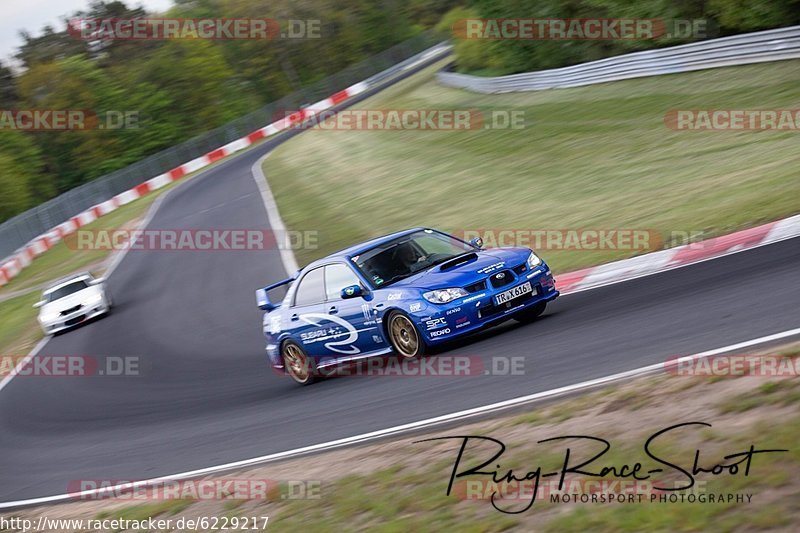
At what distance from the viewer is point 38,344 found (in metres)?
23.4

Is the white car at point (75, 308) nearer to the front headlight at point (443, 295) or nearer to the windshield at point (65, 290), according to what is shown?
the windshield at point (65, 290)

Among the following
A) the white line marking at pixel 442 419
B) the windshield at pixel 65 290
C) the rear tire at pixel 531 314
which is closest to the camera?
the white line marking at pixel 442 419

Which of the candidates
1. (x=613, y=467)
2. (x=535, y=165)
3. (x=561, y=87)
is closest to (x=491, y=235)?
(x=535, y=165)

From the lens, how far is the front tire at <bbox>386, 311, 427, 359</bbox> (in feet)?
36.0

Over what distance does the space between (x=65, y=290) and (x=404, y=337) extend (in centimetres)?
1584

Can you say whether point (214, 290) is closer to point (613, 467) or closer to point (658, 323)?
point (658, 323)

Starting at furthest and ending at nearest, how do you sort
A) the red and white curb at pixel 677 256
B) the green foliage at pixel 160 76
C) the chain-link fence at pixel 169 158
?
the green foliage at pixel 160 76 < the chain-link fence at pixel 169 158 < the red and white curb at pixel 677 256

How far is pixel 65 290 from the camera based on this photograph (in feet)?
81.4

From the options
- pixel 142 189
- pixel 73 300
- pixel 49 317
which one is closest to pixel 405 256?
pixel 73 300

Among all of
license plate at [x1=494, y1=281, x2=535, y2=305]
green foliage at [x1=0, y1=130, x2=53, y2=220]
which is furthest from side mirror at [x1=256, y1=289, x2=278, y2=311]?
green foliage at [x1=0, y1=130, x2=53, y2=220]

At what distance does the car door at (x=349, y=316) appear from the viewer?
11.4 metres

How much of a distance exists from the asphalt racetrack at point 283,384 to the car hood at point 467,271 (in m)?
0.74

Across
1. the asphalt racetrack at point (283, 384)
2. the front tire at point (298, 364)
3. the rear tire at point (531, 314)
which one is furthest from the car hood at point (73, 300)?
the rear tire at point (531, 314)

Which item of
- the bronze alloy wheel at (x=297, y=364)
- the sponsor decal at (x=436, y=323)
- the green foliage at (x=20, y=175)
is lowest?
the green foliage at (x=20, y=175)
